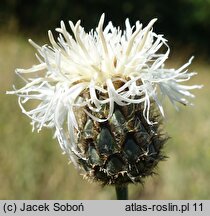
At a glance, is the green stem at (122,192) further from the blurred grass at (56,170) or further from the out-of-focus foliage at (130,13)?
the out-of-focus foliage at (130,13)

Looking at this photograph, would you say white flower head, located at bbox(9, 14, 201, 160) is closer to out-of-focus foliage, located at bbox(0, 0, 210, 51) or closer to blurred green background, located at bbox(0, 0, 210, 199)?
blurred green background, located at bbox(0, 0, 210, 199)

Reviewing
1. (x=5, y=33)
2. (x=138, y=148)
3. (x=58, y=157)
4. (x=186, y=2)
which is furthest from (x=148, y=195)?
(x=186, y=2)

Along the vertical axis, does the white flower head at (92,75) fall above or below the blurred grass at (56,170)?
below

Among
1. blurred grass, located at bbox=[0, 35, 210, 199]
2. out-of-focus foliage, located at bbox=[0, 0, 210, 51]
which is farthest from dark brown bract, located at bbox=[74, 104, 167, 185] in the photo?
out-of-focus foliage, located at bbox=[0, 0, 210, 51]

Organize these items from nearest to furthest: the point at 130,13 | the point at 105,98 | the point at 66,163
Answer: the point at 105,98 → the point at 66,163 → the point at 130,13

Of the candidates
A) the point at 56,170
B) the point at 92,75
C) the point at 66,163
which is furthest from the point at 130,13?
the point at 92,75

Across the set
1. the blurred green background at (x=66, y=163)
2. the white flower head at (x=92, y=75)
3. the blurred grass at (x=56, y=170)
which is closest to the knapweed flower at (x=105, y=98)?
the white flower head at (x=92, y=75)

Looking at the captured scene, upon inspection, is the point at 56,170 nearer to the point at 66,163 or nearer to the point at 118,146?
the point at 66,163
